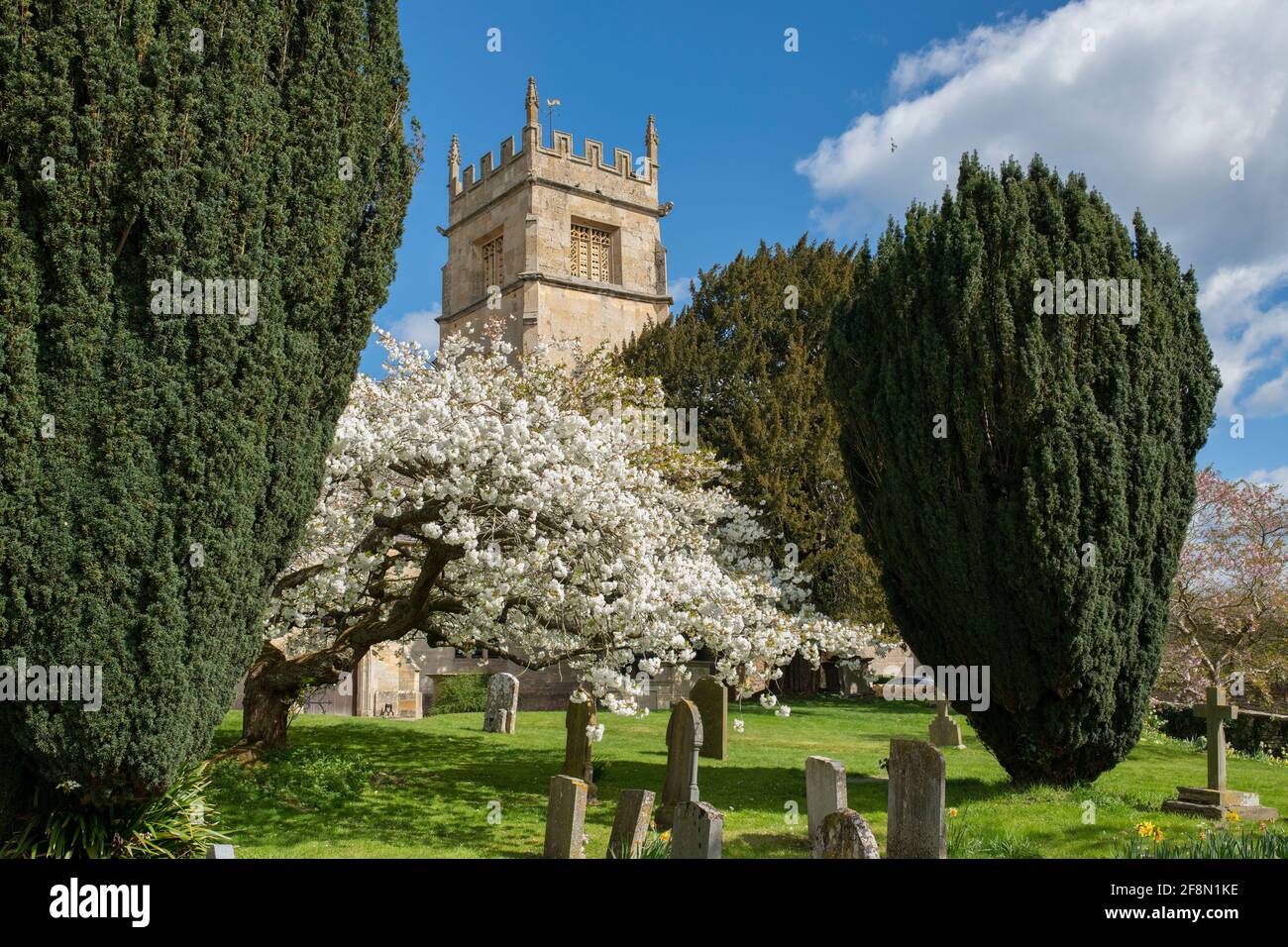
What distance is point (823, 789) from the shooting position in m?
6.86

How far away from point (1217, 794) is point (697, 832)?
634 cm

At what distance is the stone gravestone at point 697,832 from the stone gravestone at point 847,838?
0.59 meters

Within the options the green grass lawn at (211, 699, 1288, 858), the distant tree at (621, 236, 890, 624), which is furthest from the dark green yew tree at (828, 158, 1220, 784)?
the distant tree at (621, 236, 890, 624)

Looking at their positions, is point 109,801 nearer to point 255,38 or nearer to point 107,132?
point 107,132

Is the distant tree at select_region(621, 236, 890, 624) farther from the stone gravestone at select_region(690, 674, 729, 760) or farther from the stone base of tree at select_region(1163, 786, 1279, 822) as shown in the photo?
the stone base of tree at select_region(1163, 786, 1279, 822)

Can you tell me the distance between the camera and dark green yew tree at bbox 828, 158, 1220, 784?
9.14 m

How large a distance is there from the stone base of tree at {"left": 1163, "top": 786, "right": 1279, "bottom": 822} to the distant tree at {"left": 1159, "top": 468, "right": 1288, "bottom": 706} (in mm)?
8940

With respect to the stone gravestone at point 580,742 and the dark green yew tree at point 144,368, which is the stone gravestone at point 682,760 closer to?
the stone gravestone at point 580,742

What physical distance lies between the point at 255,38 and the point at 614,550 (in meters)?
5.34

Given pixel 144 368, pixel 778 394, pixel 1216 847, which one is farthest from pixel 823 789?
pixel 778 394

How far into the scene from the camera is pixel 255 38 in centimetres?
688

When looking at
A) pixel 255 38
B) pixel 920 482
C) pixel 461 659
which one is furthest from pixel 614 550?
pixel 461 659

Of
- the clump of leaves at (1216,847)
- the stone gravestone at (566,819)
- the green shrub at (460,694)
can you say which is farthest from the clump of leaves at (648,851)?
the green shrub at (460,694)

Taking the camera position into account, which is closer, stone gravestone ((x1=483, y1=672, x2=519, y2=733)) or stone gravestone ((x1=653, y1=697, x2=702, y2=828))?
stone gravestone ((x1=653, y1=697, x2=702, y2=828))
